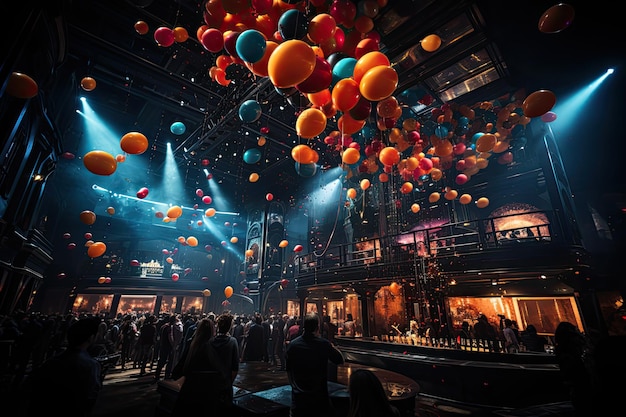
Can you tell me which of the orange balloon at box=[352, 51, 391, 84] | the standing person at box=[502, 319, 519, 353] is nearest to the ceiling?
the orange balloon at box=[352, 51, 391, 84]

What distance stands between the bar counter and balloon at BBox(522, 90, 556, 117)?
498 cm

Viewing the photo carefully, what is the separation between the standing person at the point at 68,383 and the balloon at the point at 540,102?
7686mm

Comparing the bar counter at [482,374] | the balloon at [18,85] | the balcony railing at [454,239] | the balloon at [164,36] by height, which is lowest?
the bar counter at [482,374]

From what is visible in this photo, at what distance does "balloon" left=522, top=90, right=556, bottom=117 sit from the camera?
5.11 meters

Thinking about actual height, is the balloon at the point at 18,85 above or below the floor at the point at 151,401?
above

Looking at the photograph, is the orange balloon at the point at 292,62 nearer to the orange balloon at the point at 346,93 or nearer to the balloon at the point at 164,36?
the orange balloon at the point at 346,93

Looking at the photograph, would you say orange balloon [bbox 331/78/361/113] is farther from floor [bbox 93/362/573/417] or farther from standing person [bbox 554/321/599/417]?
floor [bbox 93/362/573/417]

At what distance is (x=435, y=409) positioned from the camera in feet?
16.8

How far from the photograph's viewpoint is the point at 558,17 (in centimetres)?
421

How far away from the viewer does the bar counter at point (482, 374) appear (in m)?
4.85

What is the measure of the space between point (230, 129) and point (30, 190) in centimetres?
631

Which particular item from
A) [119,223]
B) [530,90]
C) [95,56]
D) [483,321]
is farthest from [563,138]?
[119,223]

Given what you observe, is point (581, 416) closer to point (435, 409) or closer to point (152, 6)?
point (435, 409)

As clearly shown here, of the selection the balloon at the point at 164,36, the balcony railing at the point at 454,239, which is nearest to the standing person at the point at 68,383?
the balloon at the point at 164,36
